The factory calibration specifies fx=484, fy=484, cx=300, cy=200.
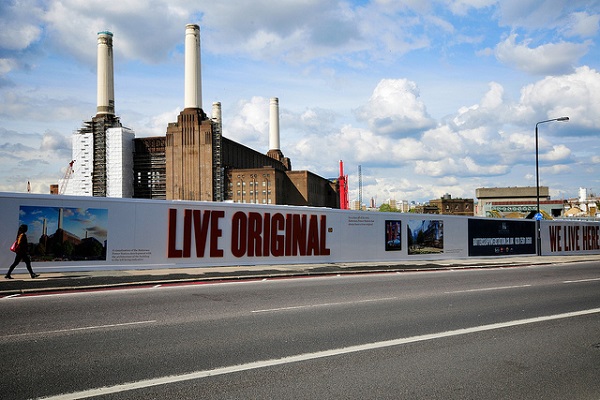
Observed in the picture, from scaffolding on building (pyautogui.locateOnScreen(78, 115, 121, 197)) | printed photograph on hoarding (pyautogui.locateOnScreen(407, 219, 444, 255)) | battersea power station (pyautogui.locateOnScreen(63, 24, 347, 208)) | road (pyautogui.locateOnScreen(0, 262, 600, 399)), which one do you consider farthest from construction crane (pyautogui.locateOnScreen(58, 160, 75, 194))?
road (pyautogui.locateOnScreen(0, 262, 600, 399))

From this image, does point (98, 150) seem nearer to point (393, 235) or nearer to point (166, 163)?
point (166, 163)

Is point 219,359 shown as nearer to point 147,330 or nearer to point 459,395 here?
point 147,330

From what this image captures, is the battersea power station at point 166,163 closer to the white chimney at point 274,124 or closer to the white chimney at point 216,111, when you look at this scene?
the white chimney at point 216,111

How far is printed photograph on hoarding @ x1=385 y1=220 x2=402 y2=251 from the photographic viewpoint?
93.5ft

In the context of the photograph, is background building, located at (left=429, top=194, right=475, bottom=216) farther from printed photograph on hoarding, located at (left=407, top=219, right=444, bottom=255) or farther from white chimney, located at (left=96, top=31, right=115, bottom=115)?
printed photograph on hoarding, located at (left=407, top=219, right=444, bottom=255)

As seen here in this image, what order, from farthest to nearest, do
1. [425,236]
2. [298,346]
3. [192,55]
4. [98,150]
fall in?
[98,150]
[192,55]
[425,236]
[298,346]

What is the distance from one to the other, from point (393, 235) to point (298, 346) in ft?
71.6

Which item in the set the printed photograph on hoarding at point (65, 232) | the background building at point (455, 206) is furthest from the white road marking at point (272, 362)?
the background building at point (455, 206)

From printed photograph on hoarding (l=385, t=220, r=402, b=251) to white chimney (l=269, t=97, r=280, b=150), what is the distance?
10966 cm

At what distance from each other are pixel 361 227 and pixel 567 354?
779 inches

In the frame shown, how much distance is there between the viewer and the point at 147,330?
8750mm

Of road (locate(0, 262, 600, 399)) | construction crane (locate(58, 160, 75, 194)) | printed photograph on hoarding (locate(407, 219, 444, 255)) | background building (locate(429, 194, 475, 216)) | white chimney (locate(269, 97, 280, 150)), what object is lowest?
road (locate(0, 262, 600, 399))

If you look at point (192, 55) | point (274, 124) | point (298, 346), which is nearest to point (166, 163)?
point (192, 55)

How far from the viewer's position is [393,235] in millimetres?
28828
